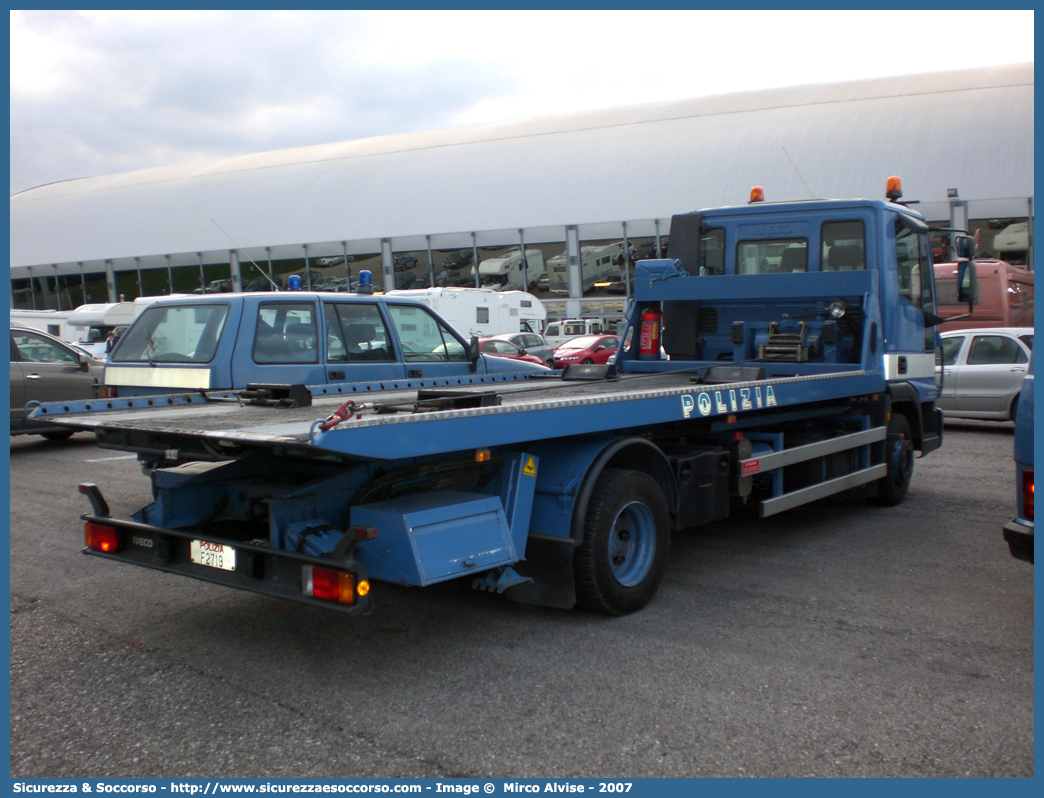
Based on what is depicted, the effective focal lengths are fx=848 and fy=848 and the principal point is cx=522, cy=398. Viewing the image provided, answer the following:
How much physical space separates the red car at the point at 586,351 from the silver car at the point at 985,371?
1096 centimetres

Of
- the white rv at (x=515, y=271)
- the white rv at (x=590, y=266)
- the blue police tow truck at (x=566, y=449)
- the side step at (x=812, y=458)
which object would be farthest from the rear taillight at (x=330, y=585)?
the white rv at (x=515, y=271)

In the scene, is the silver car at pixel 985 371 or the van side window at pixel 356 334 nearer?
the van side window at pixel 356 334

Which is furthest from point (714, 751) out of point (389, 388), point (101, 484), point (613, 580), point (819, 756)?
point (101, 484)

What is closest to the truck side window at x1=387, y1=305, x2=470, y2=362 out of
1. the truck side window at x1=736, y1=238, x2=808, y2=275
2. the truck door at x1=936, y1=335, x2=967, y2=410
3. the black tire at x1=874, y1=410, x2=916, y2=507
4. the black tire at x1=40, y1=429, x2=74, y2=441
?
the truck side window at x1=736, y1=238, x2=808, y2=275

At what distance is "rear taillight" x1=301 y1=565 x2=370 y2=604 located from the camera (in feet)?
11.7

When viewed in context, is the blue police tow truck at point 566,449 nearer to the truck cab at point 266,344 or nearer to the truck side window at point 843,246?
the truck side window at point 843,246

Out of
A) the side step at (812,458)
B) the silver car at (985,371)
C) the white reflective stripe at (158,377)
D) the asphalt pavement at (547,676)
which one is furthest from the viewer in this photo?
the silver car at (985,371)

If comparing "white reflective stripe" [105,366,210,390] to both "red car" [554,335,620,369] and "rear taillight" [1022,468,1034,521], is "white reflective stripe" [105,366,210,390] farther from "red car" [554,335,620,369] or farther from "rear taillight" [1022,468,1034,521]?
"red car" [554,335,620,369]

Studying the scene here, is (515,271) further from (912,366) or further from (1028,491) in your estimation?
(1028,491)

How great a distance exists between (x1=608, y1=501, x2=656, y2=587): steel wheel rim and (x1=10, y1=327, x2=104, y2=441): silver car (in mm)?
9171

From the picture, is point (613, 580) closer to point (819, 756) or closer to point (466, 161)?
point (819, 756)

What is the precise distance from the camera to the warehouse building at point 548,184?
3400 cm

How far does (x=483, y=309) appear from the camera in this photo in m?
27.9

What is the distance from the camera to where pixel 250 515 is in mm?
4383
